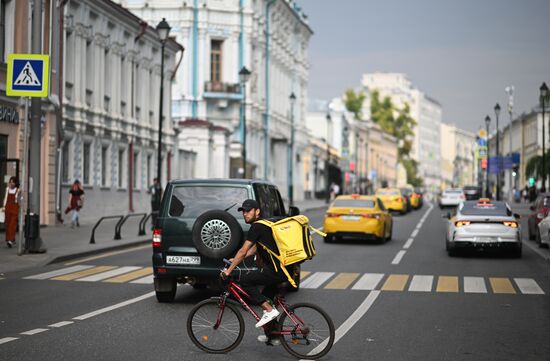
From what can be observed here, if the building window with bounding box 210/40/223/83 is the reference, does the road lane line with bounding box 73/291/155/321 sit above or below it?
below

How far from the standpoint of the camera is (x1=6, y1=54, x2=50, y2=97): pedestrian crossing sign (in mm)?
22078

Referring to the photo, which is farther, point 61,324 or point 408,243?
point 408,243

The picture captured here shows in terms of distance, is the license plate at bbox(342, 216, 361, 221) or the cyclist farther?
the license plate at bbox(342, 216, 361, 221)

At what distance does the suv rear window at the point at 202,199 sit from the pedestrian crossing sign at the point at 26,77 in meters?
7.95

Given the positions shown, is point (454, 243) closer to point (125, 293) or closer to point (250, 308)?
point (125, 293)

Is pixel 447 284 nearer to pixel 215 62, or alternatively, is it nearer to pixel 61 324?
pixel 61 324

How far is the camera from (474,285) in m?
18.6

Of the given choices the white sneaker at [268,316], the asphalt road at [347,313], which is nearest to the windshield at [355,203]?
the asphalt road at [347,313]

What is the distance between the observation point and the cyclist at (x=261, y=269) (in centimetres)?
1027

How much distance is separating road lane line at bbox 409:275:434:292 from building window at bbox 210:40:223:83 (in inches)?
2194

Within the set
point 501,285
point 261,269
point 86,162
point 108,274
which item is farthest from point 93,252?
point 86,162

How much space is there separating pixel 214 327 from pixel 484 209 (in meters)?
16.8

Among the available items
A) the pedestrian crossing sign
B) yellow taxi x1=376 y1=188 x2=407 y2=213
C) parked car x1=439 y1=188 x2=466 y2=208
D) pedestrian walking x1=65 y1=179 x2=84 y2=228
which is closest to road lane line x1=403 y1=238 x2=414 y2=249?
pedestrian walking x1=65 y1=179 x2=84 y2=228

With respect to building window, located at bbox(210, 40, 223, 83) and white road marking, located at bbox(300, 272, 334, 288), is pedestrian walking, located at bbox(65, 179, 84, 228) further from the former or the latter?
building window, located at bbox(210, 40, 223, 83)
